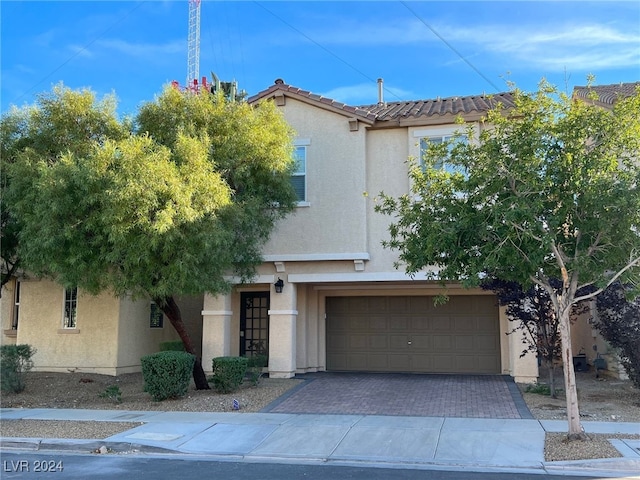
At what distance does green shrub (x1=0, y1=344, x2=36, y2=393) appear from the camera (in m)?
13.9

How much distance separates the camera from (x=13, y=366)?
→ 14.0m

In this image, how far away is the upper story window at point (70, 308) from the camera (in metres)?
17.8

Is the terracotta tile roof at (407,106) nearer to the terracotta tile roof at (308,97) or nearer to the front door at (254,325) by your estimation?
the terracotta tile roof at (308,97)

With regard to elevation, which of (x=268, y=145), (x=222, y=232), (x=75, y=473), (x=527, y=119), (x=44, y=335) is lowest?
(x=75, y=473)

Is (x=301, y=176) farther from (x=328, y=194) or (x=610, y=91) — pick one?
(x=610, y=91)

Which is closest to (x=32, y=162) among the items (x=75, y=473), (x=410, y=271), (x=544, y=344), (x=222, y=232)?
(x=222, y=232)

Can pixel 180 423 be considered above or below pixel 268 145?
below

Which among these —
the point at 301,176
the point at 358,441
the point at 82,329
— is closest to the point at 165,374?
the point at 358,441

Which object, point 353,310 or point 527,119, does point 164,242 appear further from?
point 353,310

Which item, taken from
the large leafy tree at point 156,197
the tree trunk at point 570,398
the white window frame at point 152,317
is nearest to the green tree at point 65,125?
the large leafy tree at point 156,197

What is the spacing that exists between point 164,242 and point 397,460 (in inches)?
234

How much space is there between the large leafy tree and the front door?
4.37 m

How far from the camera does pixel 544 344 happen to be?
12.8 m

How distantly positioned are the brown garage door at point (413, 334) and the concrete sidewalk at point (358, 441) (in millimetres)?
6564
